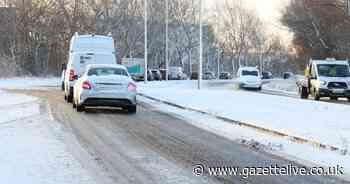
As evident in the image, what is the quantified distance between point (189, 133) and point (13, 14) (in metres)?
61.7

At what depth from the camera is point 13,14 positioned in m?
73.8

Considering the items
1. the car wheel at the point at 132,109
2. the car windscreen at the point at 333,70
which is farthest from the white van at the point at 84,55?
the car windscreen at the point at 333,70

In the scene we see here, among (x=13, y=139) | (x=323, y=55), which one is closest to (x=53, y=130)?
(x=13, y=139)

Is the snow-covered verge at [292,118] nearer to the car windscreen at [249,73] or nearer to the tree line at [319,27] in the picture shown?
the car windscreen at [249,73]

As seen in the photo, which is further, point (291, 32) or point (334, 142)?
point (291, 32)

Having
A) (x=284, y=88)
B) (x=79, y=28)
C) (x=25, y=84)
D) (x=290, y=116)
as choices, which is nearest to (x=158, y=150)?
(x=290, y=116)

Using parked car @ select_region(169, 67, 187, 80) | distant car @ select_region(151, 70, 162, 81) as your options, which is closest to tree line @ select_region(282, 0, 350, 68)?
distant car @ select_region(151, 70, 162, 81)

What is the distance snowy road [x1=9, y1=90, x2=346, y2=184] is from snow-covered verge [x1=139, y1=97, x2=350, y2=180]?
0.33 meters

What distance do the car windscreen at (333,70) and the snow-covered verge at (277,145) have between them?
57.1ft

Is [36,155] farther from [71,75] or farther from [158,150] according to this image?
[71,75]

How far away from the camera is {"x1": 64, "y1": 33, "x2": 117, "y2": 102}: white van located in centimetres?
2772

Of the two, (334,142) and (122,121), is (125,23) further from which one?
(334,142)

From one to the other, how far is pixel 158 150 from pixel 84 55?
17.0 m

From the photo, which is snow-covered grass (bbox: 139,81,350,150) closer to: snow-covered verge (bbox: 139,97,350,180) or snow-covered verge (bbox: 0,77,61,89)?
snow-covered verge (bbox: 139,97,350,180)
